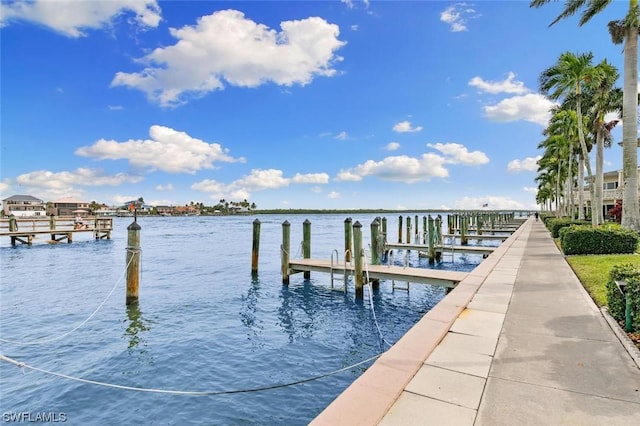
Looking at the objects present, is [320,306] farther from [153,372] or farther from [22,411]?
[22,411]

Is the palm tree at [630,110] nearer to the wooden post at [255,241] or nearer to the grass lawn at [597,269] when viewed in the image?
the grass lawn at [597,269]

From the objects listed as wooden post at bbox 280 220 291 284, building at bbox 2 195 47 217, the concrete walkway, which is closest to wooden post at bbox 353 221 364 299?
wooden post at bbox 280 220 291 284

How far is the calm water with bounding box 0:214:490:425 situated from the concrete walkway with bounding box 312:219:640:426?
231 centimetres

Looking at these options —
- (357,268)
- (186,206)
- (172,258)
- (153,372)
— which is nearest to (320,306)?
(357,268)

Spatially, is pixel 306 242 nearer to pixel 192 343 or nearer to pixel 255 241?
pixel 255 241

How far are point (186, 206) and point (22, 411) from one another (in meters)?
199

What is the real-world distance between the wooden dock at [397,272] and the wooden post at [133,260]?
6113mm

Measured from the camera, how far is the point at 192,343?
9.12m

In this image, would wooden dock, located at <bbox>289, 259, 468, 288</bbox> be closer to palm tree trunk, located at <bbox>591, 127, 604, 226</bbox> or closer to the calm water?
the calm water

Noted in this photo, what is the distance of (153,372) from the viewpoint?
753 cm

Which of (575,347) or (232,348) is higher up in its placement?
(575,347)

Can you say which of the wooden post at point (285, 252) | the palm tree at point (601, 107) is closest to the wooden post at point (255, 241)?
the wooden post at point (285, 252)

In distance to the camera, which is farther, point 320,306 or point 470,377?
point 320,306

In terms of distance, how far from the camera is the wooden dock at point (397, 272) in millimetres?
11461
